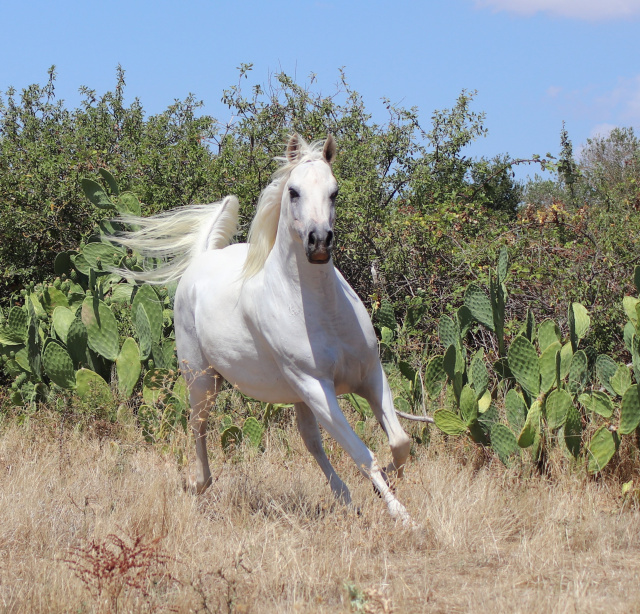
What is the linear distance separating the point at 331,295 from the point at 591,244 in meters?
3.90

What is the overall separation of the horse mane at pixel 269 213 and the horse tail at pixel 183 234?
1.41m

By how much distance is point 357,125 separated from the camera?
31.0 ft

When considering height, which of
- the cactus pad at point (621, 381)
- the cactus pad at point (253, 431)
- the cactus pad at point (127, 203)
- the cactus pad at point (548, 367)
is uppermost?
the cactus pad at point (127, 203)

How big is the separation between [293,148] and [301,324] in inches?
40.2

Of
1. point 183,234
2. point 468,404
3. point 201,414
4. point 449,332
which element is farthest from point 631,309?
point 183,234

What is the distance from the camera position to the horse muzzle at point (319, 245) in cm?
388

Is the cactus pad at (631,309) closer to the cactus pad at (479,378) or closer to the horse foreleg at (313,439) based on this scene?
the cactus pad at (479,378)

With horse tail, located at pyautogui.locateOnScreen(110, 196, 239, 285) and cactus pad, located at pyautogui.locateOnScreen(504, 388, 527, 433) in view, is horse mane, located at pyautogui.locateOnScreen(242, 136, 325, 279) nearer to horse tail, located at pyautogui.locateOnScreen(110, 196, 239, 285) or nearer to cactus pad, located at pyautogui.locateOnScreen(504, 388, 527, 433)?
horse tail, located at pyautogui.locateOnScreen(110, 196, 239, 285)

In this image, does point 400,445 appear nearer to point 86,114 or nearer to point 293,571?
point 293,571

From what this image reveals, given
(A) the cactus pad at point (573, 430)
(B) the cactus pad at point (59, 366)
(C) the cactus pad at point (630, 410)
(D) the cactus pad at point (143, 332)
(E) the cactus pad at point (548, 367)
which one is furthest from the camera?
(D) the cactus pad at point (143, 332)

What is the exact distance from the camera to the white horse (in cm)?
420

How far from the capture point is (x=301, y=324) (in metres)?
4.34

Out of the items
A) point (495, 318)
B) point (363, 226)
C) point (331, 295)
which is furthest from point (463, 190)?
point (331, 295)

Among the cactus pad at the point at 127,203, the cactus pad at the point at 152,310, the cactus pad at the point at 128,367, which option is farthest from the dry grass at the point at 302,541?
the cactus pad at the point at 127,203
